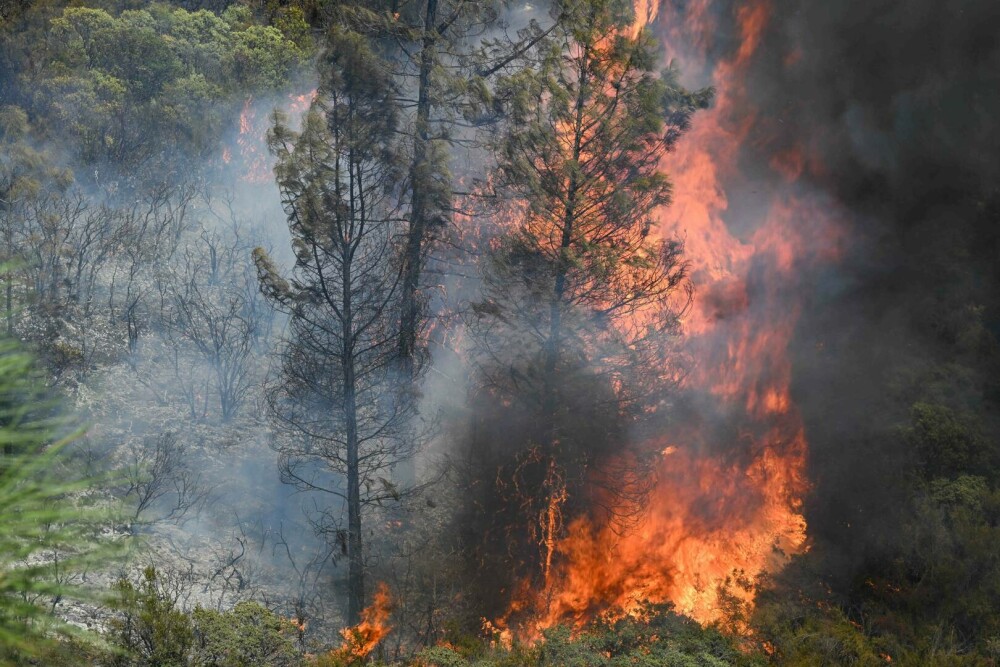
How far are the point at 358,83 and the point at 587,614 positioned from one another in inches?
339

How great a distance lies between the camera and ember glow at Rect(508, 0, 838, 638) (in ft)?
44.0

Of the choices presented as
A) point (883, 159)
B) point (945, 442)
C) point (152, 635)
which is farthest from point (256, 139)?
point (945, 442)

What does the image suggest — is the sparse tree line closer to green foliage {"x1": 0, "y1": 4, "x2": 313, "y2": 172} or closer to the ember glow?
green foliage {"x1": 0, "y1": 4, "x2": 313, "y2": 172}

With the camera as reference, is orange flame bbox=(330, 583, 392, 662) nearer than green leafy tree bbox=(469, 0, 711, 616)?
Yes

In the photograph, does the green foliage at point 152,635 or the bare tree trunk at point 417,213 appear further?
the bare tree trunk at point 417,213

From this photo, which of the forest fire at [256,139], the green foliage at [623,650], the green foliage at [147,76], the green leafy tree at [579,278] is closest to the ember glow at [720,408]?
the green leafy tree at [579,278]

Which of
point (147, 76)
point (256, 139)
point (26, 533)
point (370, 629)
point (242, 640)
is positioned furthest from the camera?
point (256, 139)

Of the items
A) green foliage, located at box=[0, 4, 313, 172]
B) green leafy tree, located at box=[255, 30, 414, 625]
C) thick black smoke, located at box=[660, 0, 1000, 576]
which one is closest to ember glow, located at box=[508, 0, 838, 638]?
thick black smoke, located at box=[660, 0, 1000, 576]

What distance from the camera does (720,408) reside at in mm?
15133

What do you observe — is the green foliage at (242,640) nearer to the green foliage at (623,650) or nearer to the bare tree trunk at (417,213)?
the green foliage at (623,650)

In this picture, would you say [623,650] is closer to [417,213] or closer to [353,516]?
[353,516]

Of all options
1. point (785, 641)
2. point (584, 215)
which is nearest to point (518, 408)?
point (584, 215)

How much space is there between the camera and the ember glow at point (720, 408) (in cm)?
1341

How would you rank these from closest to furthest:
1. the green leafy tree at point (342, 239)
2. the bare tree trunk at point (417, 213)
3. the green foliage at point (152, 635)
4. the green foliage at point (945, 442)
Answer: the green foliage at point (152, 635), the green leafy tree at point (342, 239), the bare tree trunk at point (417, 213), the green foliage at point (945, 442)
